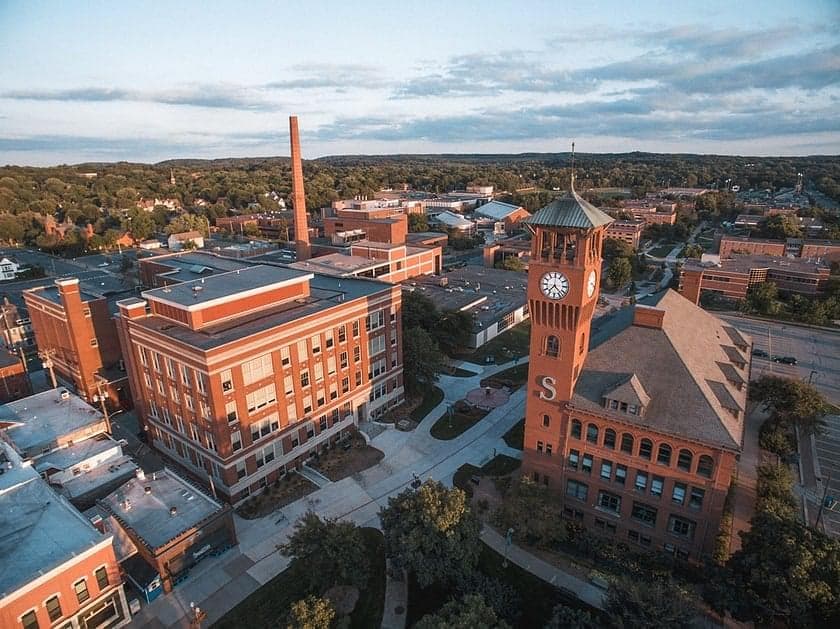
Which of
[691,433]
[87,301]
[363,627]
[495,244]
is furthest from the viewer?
[495,244]

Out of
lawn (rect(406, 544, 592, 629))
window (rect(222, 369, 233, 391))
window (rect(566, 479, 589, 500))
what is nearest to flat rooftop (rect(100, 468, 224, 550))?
window (rect(222, 369, 233, 391))

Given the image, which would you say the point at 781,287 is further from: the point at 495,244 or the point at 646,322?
the point at 646,322

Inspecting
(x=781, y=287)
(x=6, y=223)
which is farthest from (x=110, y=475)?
(x=6, y=223)

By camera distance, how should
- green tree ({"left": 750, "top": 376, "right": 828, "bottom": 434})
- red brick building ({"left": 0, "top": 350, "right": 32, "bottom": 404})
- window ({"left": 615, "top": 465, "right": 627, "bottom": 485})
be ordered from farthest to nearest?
red brick building ({"left": 0, "top": 350, "right": 32, "bottom": 404})
green tree ({"left": 750, "top": 376, "right": 828, "bottom": 434})
window ({"left": 615, "top": 465, "right": 627, "bottom": 485})

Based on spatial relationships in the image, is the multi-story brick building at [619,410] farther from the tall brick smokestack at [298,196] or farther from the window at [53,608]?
the tall brick smokestack at [298,196]

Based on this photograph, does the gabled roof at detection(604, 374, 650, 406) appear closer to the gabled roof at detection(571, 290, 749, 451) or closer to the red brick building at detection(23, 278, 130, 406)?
the gabled roof at detection(571, 290, 749, 451)

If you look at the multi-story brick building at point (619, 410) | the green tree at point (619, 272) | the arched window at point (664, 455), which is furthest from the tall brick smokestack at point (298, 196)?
the arched window at point (664, 455)
